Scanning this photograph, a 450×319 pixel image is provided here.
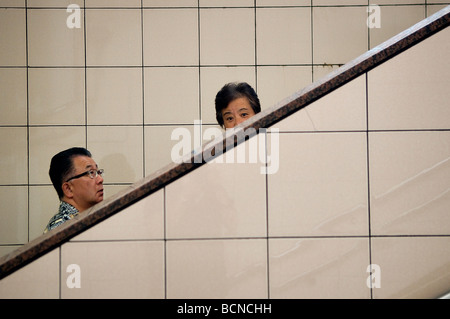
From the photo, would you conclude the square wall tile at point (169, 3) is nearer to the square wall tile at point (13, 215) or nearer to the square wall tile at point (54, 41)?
the square wall tile at point (54, 41)

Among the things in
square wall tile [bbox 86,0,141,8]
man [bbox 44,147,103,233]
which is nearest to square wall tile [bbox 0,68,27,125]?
square wall tile [bbox 86,0,141,8]

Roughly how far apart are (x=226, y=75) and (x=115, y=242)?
1.65 meters

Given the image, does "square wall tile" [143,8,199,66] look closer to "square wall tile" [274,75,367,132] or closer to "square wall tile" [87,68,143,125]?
"square wall tile" [87,68,143,125]

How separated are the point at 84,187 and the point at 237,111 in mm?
869

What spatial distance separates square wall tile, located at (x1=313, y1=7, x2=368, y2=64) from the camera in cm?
272

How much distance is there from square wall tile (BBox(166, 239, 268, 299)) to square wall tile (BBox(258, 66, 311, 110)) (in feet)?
4.99

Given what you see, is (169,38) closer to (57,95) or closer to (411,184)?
(57,95)

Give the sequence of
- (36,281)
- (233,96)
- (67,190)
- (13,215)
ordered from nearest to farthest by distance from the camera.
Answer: (36,281)
(67,190)
(233,96)
(13,215)

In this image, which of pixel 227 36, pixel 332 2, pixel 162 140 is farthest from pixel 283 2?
pixel 162 140

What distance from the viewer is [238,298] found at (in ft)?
4.56

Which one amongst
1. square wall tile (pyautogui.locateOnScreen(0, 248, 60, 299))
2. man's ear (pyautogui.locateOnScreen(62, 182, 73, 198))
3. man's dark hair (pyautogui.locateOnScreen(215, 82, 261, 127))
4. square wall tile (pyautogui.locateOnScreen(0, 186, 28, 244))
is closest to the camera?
square wall tile (pyautogui.locateOnScreen(0, 248, 60, 299))

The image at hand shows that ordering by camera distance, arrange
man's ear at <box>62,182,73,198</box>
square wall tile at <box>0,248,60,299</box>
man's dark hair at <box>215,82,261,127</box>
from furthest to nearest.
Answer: man's dark hair at <box>215,82,261,127</box>, man's ear at <box>62,182,73,198</box>, square wall tile at <box>0,248,60,299</box>

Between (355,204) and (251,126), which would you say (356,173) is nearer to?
(355,204)

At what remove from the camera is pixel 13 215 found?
267 centimetres
